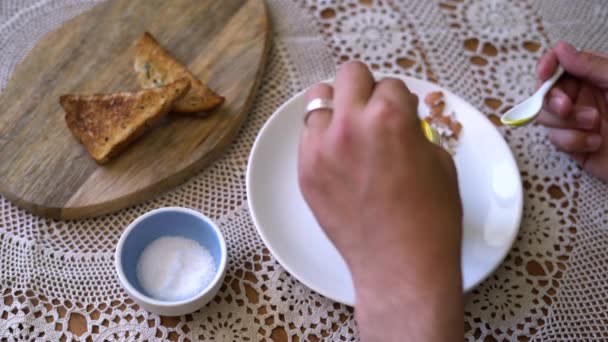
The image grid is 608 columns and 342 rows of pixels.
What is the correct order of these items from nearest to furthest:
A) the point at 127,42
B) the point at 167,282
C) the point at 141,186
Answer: the point at 167,282, the point at 141,186, the point at 127,42

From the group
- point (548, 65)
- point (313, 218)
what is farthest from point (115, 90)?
point (548, 65)

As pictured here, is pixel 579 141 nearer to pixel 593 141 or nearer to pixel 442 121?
pixel 593 141

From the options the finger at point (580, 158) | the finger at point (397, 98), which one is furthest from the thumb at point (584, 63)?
the finger at point (397, 98)

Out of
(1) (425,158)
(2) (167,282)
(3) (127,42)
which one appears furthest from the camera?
(3) (127,42)

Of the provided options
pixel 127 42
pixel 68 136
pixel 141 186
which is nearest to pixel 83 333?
pixel 141 186

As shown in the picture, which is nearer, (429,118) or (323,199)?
(323,199)

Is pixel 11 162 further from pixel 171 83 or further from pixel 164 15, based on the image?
pixel 164 15
